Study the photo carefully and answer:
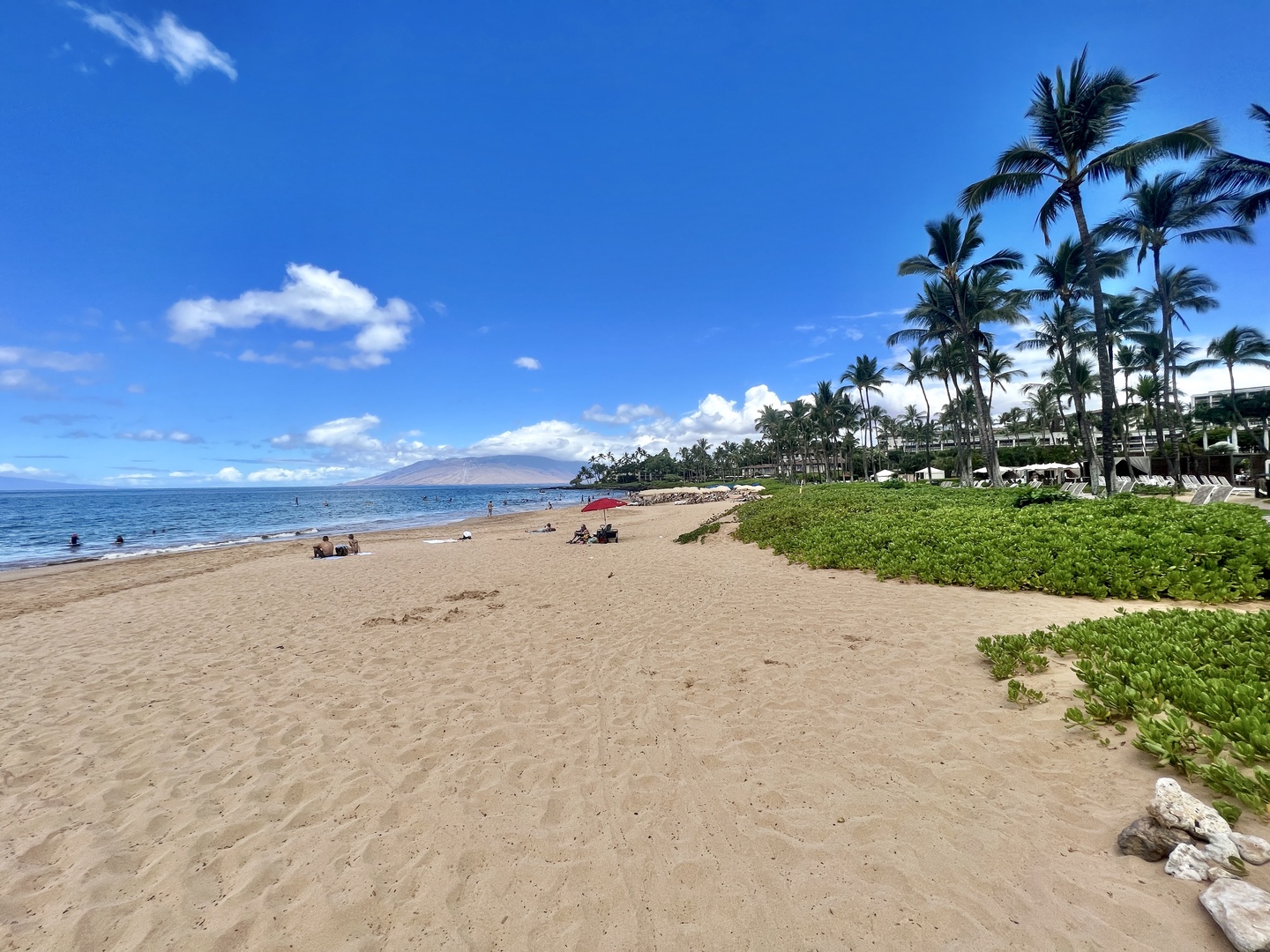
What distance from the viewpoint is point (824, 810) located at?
3.25 meters

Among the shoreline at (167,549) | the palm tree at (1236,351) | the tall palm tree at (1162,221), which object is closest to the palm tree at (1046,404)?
the palm tree at (1236,351)

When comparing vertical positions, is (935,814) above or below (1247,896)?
below

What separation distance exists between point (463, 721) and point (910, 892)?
381 centimetres

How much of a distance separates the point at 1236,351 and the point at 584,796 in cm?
5428

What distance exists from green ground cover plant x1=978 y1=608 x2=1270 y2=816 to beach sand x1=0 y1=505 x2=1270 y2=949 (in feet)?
0.81

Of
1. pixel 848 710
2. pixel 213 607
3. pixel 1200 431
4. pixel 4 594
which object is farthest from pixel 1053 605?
pixel 1200 431

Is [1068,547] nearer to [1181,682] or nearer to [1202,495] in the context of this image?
[1181,682]

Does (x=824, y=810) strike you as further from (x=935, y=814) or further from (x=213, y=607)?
(x=213, y=607)

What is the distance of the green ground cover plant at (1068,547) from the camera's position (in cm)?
656

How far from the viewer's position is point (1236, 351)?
34594 mm

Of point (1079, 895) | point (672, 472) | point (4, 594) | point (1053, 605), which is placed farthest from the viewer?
point (672, 472)

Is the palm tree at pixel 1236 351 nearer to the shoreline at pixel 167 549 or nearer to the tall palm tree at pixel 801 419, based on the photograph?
the tall palm tree at pixel 801 419

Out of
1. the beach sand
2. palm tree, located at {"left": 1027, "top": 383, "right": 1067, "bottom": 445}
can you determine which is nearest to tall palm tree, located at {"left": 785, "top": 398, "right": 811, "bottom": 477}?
palm tree, located at {"left": 1027, "top": 383, "right": 1067, "bottom": 445}

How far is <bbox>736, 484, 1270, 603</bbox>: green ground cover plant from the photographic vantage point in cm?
656
